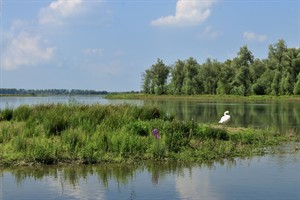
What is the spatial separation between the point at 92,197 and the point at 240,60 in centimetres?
9825

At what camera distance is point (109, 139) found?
16.3 meters

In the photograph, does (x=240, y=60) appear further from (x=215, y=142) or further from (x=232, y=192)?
(x=232, y=192)

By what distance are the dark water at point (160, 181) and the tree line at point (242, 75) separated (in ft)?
264

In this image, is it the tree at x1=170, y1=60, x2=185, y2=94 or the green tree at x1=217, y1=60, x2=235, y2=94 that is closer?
the green tree at x1=217, y1=60, x2=235, y2=94

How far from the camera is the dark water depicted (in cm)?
1126

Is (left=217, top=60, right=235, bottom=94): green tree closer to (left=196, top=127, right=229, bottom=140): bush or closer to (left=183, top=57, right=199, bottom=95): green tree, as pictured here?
(left=183, top=57, right=199, bottom=95): green tree

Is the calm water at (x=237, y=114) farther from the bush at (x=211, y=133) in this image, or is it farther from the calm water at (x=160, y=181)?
the calm water at (x=160, y=181)

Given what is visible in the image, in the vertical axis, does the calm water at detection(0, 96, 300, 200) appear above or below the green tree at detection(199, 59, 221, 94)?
below

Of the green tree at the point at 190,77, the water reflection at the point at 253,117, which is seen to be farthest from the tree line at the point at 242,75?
the water reflection at the point at 253,117

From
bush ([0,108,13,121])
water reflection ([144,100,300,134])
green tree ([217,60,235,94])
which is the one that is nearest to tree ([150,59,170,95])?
green tree ([217,60,235,94])

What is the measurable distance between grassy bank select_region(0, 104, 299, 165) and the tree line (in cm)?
7588

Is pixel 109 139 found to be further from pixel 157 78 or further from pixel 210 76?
pixel 157 78

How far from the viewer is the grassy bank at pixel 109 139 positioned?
15.3 m

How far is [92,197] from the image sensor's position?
434 inches
